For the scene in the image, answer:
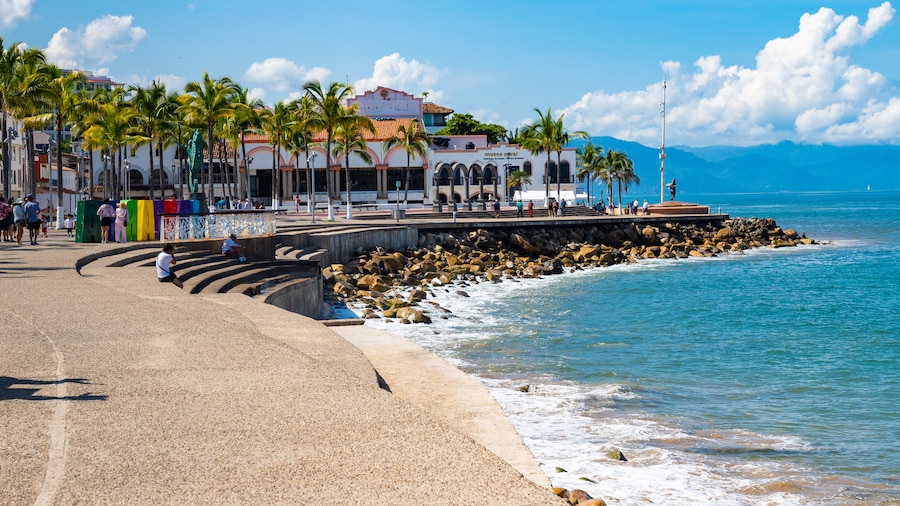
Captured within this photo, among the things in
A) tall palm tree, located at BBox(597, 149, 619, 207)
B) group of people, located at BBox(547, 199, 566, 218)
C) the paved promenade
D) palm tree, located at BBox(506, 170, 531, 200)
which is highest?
tall palm tree, located at BBox(597, 149, 619, 207)

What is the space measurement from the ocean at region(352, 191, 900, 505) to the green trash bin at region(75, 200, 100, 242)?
409 inches

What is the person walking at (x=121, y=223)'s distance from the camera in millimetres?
29125

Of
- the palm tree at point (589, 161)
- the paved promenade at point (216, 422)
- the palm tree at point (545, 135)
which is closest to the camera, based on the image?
the paved promenade at point (216, 422)

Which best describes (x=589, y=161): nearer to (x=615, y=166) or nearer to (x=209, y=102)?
(x=615, y=166)

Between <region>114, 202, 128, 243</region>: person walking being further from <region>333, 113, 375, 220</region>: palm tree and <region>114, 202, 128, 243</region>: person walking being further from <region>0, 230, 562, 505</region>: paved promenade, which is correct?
<region>333, 113, 375, 220</region>: palm tree

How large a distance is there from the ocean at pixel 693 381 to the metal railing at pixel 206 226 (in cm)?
589

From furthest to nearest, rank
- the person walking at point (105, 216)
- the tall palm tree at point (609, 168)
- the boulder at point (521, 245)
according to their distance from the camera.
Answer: the tall palm tree at point (609, 168) < the boulder at point (521, 245) < the person walking at point (105, 216)

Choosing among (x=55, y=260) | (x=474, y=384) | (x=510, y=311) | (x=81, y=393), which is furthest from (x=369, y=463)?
(x=510, y=311)

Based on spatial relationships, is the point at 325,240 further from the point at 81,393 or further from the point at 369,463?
the point at 369,463

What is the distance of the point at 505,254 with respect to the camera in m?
49.0

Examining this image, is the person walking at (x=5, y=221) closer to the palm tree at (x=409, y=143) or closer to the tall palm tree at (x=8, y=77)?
the tall palm tree at (x=8, y=77)

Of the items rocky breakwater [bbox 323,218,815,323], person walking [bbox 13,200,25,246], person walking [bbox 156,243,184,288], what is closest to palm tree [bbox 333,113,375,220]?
rocky breakwater [bbox 323,218,815,323]

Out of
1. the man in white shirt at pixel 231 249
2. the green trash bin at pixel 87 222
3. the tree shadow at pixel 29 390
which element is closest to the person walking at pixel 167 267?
the man in white shirt at pixel 231 249

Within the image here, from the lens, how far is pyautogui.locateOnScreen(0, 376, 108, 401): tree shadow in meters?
9.95
